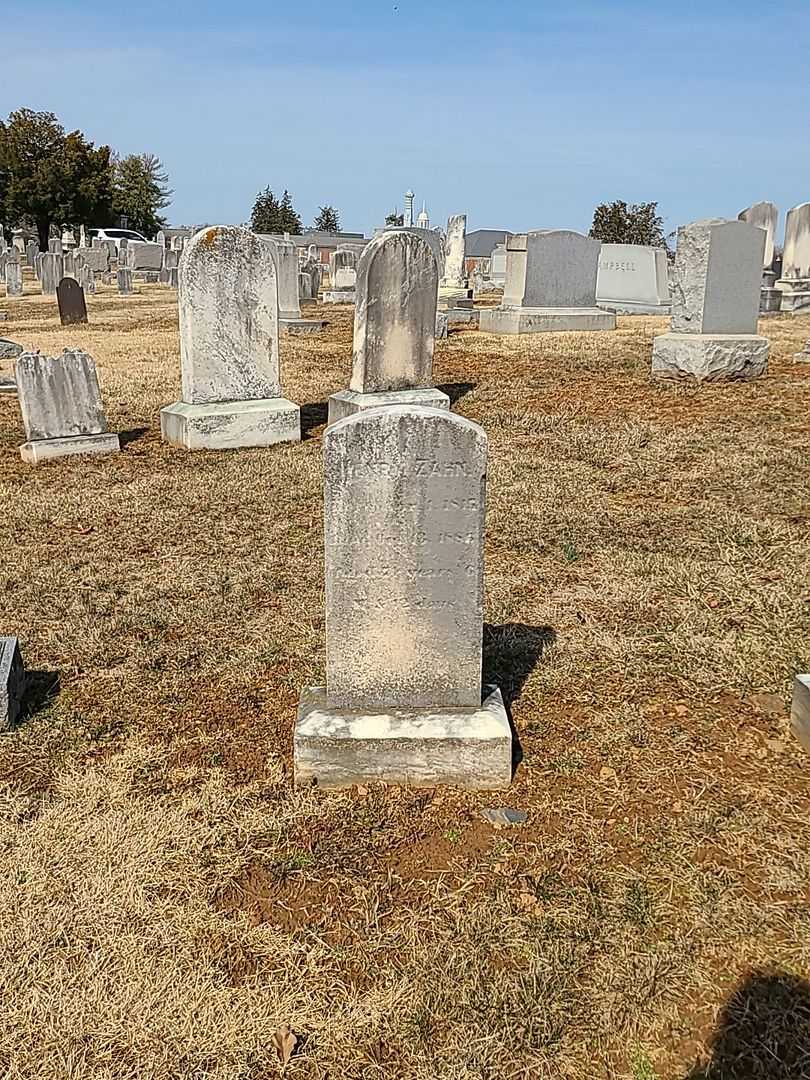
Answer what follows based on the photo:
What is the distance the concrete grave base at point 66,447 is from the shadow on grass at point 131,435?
0.33 meters

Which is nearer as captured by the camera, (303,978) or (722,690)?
(303,978)

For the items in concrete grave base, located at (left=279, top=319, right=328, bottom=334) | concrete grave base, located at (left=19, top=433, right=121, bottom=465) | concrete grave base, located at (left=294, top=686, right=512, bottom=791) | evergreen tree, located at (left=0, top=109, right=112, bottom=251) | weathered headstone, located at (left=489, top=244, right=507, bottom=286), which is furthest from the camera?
evergreen tree, located at (left=0, top=109, right=112, bottom=251)

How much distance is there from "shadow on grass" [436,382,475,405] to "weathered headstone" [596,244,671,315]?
33.4 ft

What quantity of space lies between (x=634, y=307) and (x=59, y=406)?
51.5 ft

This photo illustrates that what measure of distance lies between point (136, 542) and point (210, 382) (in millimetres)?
2759

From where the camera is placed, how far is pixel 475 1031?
7.39 feet

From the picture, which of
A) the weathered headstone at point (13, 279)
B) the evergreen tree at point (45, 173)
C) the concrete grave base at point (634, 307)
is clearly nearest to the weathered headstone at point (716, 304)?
the concrete grave base at point (634, 307)

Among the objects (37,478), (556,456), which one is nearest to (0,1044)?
(37,478)

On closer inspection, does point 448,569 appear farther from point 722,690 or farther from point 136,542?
point 136,542

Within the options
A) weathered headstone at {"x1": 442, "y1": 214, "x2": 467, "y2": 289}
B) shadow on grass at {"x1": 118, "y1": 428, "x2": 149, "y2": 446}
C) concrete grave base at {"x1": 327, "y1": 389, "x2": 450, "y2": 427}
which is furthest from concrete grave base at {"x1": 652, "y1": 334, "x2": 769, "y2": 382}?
weathered headstone at {"x1": 442, "y1": 214, "x2": 467, "y2": 289}

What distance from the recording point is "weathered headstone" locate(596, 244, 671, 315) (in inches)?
797

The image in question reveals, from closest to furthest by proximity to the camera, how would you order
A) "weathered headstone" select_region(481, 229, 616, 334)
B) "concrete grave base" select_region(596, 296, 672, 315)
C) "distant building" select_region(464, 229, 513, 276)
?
"weathered headstone" select_region(481, 229, 616, 334) → "concrete grave base" select_region(596, 296, 672, 315) → "distant building" select_region(464, 229, 513, 276)

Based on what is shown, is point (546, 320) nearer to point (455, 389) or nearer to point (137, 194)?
point (455, 389)

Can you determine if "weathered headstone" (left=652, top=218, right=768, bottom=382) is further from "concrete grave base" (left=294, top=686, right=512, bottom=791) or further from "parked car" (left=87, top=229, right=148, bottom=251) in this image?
"parked car" (left=87, top=229, right=148, bottom=251)
